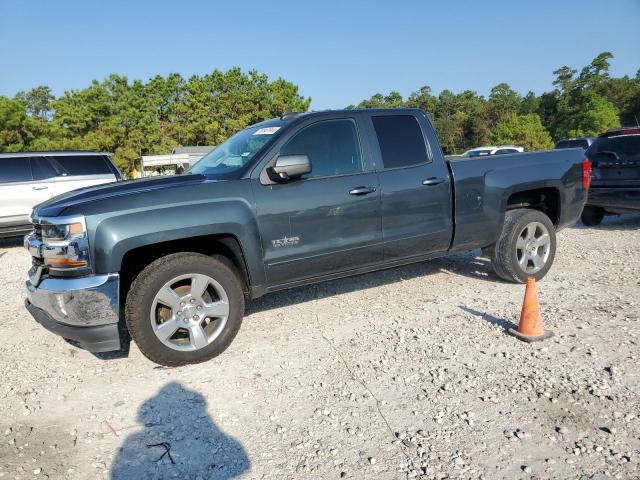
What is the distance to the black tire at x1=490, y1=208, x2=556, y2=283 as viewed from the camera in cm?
523

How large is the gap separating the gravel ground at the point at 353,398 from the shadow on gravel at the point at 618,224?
4.54 meters

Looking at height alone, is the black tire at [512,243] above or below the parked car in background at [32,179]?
below

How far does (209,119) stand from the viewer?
4706 cm

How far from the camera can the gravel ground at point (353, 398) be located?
251 centimetres

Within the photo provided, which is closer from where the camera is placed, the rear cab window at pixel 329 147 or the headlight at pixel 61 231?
the headlight at pixel 61 231

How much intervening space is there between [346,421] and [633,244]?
6.51 m

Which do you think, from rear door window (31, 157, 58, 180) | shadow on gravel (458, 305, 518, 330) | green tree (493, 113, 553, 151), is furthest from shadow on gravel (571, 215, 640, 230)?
green tree (493, 113, 553, 151)

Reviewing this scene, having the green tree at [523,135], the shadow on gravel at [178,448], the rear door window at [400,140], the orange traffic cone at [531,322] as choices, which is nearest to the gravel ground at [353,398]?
the shadow on gravel at [178,448]

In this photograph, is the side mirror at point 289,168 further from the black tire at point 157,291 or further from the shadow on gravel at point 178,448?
the shadow on gravel at point 178,448

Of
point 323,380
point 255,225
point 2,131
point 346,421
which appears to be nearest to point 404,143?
point 255,225

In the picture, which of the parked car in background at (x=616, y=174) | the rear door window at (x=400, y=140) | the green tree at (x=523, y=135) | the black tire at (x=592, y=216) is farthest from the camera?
the green tree at (x=523, y=135)

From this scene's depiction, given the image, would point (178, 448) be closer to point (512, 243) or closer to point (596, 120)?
point (512, 243)

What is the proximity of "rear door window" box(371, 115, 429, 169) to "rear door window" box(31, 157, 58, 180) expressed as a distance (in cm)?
744

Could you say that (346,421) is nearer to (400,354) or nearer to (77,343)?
(400,354)
